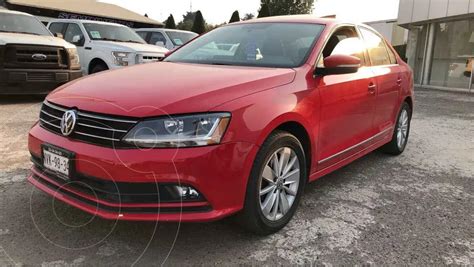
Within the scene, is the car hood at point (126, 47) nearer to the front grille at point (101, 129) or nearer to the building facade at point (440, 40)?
the front grille at point (101, 129)

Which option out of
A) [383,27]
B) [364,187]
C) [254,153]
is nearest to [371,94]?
[364,187]

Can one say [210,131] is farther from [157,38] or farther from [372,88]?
[157,38]

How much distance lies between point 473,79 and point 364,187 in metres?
12.7

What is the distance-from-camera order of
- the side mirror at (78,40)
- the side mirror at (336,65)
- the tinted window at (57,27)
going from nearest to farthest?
1. the side mirror at (336,65)
2. the side mirror at (78,40)
3. the tinted window at (57,27)

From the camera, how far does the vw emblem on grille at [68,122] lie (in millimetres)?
2727

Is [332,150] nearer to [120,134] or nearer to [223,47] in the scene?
[223,47]

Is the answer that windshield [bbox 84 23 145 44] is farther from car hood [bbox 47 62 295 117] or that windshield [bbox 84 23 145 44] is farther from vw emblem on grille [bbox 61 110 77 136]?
vw emblem on grille [bbox 61 110 77 136]

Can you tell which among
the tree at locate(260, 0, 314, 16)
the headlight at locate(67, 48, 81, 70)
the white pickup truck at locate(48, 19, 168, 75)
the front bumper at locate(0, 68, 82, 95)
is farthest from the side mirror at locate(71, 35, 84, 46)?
the tree at locate(260, 0, 314, 16)

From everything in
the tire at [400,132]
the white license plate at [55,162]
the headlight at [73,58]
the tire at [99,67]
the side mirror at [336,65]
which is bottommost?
the tire at [400,132]

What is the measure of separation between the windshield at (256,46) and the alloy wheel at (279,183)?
779 millimetres

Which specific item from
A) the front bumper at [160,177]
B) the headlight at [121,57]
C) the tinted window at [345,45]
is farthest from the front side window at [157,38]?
the front bumper at [160,177]

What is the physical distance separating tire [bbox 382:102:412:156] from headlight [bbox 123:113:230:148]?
338cm

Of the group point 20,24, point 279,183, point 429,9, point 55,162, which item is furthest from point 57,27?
point 429,9

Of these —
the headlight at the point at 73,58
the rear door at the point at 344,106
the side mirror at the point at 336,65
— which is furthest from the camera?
the headlight at the point at 73,58
